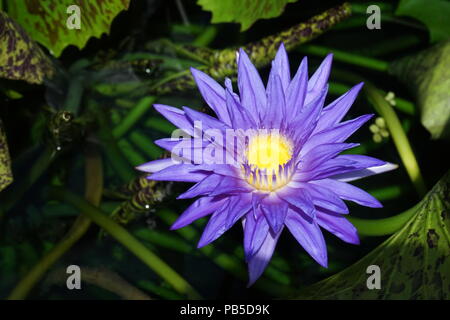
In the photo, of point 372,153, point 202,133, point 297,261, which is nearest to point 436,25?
point 372,153

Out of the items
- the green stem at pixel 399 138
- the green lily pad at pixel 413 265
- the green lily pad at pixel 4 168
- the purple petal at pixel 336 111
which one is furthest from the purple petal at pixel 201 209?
the green stem at pixel 399 138

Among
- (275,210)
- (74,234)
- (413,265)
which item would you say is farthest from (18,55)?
(413,265)

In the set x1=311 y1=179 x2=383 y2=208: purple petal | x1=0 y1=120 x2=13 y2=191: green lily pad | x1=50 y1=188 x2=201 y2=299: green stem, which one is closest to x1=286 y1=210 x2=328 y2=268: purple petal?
x1=311 y1=179 x2=383 y2=208: purple petal

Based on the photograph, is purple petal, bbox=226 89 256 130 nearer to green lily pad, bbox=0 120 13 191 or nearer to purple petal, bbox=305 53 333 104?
purple petal, bbox=305 53 333 104

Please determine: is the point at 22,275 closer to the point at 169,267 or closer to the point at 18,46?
the point at 169,267

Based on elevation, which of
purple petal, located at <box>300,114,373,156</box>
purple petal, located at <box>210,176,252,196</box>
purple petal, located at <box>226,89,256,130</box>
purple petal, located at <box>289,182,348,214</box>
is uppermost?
purple petal, located at <box>226,89,256,130</box>

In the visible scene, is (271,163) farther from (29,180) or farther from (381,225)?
(29,180)

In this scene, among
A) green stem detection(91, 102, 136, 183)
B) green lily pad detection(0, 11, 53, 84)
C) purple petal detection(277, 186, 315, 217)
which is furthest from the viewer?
green stem detection(91, 102, 136, 183)
